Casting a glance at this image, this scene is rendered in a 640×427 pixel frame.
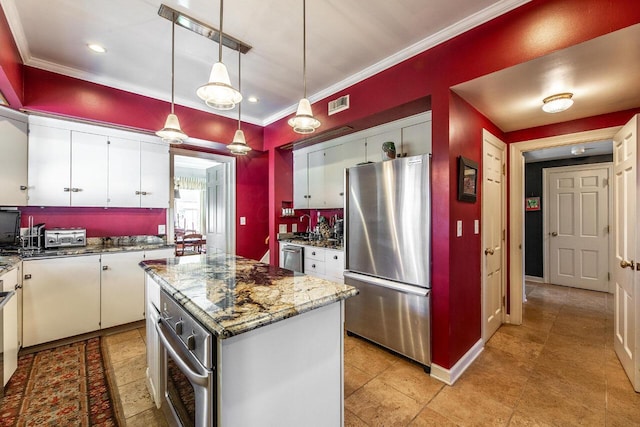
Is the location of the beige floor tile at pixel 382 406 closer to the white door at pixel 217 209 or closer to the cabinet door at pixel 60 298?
the cabinet door at pixel 60 298

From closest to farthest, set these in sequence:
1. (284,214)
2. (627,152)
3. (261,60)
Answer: (627,152) → (261,60) → (284,214)

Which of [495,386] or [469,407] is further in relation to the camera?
[495,386]

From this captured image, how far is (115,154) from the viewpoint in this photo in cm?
309

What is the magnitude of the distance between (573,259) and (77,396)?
6.76 m

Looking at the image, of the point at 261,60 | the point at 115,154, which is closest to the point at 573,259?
the point at 261,60

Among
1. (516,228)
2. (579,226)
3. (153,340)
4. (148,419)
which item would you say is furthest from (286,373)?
(579,226)

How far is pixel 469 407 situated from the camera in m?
1.84

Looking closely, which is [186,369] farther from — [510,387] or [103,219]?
[103,219]

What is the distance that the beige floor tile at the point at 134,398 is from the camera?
5.94 ft

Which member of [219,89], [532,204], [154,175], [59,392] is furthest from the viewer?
[532,204]

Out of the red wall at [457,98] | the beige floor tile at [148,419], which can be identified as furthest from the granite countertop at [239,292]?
the red wall at [457,98]

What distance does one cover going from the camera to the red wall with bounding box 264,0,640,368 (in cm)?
158

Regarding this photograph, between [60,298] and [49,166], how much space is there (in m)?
1.33

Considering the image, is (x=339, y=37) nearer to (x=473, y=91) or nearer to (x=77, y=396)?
(x=473, y=91)
